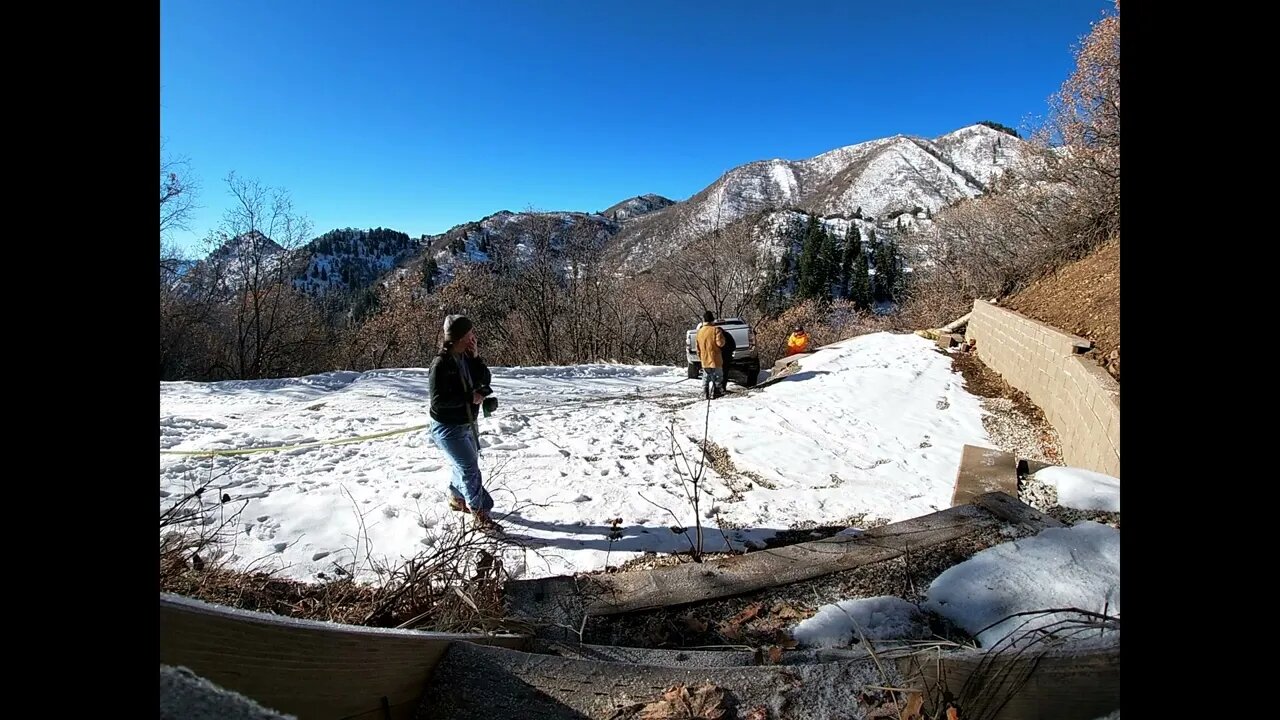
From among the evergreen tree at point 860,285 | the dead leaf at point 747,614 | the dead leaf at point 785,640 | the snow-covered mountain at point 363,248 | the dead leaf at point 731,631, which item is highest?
the snow-covered mountain at point 363,248

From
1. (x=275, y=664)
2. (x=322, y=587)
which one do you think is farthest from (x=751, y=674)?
(x=322, y=587)

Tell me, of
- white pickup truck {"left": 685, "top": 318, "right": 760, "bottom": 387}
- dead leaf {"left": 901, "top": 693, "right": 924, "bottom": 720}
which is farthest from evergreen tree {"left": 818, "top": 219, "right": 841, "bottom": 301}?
dead leaf {"left": 901, "top": 693, "right": 924, "bottom": 720}

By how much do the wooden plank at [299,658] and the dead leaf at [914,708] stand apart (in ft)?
4.38

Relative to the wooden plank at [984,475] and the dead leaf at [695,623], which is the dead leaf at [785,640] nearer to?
the dead leaf at [695,623]

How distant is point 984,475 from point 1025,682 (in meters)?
4.24

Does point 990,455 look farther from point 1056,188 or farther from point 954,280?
point 954,280

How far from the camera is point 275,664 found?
128cm

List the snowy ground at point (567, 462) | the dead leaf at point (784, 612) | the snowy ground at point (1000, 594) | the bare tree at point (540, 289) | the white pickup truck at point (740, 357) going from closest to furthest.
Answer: the snowy ground at point (1000, 594)
the dead leaf at point (784, 612)
the snowy ground at point (567, 462)
the white pickup truck at point (740, 357)
the bare tree at point (540, 289)

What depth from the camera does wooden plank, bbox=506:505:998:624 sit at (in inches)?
117

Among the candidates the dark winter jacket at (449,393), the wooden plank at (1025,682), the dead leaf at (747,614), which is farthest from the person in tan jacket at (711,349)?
the wooden plank at (1025,682)

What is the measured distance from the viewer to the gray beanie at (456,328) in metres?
4.78

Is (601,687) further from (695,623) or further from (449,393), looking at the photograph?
(449,393)

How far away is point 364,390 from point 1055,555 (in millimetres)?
11285
